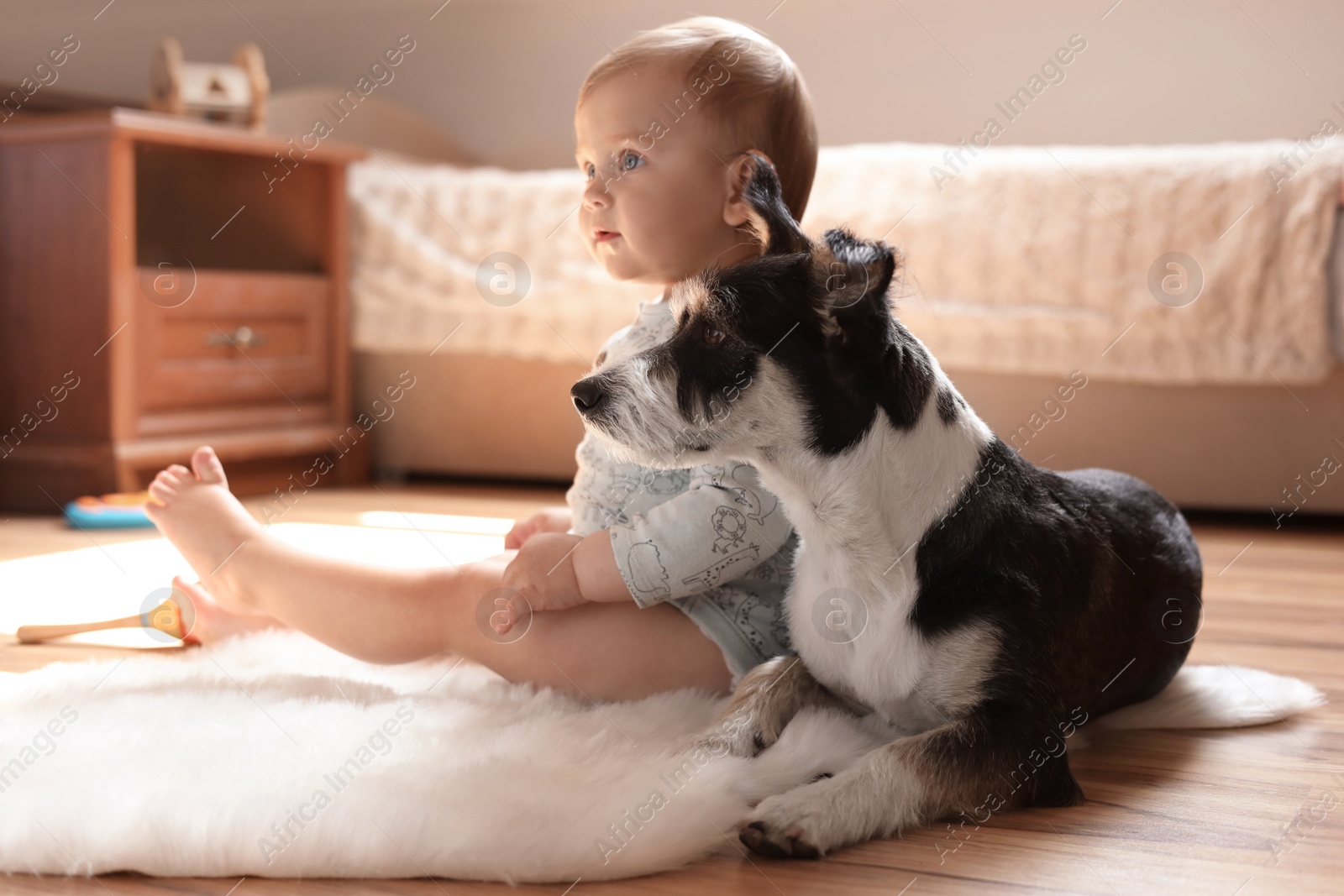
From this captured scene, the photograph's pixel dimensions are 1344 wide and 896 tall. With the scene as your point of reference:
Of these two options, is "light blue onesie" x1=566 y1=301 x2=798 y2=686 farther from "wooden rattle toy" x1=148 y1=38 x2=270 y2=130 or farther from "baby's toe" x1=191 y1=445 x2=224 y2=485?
"wooden rattle toy" x1=148 y1=38 x2=270 y2=130

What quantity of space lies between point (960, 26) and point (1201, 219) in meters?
1.60

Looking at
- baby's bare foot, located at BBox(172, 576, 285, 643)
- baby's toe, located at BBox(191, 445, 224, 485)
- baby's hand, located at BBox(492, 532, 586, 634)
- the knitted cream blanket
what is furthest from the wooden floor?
the knitted cream blanket

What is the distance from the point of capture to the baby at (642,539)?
4.00 ft

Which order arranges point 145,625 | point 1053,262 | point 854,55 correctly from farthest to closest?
point 854,55 → point 1053,262 → point 145,625

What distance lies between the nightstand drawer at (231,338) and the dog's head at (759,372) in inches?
77.6

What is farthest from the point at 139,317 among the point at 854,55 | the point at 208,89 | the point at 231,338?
the point at 854,55

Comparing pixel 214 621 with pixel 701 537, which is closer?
pixel 701 537

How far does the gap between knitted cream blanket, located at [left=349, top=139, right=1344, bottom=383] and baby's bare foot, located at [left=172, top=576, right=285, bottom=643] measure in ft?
4.66

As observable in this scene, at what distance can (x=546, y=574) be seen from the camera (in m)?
1.23

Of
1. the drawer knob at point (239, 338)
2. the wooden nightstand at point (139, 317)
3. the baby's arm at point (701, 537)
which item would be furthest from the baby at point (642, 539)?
the drawer knob at point (239, 338)

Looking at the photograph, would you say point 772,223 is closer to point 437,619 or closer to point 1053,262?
point 437,619

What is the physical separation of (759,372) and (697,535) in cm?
25

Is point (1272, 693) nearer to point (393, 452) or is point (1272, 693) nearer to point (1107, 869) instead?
point (1107, 869)

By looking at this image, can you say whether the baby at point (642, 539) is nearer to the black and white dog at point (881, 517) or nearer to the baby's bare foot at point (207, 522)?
the baby's bare foot at point (207, 522)
